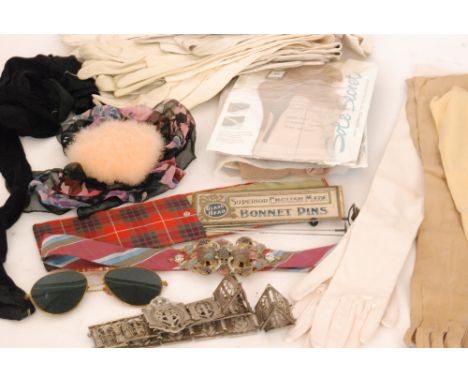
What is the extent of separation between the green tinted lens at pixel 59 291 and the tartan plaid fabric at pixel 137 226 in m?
0.13

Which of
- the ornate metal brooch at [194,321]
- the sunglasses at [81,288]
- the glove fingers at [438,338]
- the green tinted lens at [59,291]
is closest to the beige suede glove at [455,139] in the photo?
the glove fingers at [438,338]

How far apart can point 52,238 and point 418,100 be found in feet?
3.07

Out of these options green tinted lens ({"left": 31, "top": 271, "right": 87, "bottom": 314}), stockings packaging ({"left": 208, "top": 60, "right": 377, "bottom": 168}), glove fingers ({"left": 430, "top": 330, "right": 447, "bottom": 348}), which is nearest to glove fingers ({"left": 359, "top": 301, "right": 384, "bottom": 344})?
glove fingers ({"left": 430, "top": 330, "right": 447, "bottom": 348})

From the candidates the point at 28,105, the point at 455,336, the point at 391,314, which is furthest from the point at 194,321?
the point at 28,105

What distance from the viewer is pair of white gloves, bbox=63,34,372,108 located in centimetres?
162

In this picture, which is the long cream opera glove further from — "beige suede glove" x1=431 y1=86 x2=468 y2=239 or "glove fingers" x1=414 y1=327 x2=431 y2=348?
"glove fingers" x1=414 y1=327 x2=431 y2=348

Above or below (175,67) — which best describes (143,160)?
below

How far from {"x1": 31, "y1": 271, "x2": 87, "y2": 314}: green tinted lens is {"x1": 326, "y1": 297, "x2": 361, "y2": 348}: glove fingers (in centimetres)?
49

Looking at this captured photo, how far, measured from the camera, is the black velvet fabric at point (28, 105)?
144 centimetres

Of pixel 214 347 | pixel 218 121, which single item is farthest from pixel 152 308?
pixel 218 121

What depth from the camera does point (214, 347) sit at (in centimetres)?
119

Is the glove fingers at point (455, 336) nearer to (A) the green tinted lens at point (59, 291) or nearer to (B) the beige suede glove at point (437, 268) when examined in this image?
(B) the beige suede glove at point (437, 268)

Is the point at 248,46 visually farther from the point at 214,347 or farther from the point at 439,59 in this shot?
the point at 214,347

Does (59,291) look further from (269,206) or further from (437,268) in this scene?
(437,268)
